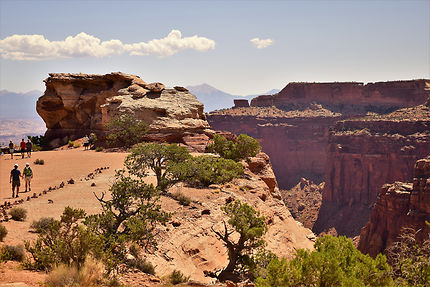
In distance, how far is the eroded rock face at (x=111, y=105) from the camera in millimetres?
31438

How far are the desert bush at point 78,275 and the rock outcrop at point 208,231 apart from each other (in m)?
2.91

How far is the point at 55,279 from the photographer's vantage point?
847cm

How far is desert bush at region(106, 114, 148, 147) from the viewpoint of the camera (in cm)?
3022

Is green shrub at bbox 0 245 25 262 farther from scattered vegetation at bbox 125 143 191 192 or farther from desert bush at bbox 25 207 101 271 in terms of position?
scattered vegetation at bbox 125 143 191 192

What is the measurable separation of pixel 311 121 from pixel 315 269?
81950mm

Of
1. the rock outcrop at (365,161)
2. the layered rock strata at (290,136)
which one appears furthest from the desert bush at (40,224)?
the layered rock strata at (290,136)

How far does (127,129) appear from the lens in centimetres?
3042

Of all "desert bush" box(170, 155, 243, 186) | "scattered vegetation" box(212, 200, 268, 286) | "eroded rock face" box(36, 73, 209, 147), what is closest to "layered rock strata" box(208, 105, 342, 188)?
"eroded rock face" box(36, 73, 209, 147)

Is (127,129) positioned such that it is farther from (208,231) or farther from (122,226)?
(122,226)

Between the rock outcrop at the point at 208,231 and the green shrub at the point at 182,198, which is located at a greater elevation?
the green shrub at the point at 182,198

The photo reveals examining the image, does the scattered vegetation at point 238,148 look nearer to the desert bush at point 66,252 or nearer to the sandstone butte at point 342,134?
the desert bush at point 66,252

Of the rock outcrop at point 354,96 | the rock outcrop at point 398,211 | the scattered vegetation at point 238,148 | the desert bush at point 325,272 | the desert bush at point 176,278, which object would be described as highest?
the rock outcrop at point 354,96

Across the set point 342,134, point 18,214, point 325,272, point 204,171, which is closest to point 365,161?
point 342,134

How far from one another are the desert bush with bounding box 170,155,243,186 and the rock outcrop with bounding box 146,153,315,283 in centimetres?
51
